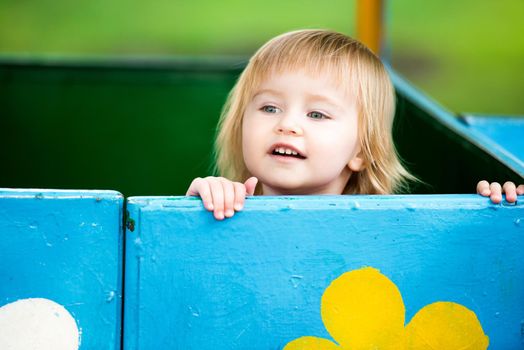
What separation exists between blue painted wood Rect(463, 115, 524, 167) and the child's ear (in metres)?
0.33

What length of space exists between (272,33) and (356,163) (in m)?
4.33

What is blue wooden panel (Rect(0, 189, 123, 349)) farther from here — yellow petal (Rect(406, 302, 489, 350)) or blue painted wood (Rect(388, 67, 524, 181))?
blue painted wood (Rect(388, 67, 524, 181))

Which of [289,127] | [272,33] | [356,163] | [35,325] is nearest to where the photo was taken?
[35,325]

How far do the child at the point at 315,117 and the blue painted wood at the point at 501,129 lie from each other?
11.5 inches

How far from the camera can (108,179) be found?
206cm

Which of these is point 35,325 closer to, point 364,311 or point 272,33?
point 364,311

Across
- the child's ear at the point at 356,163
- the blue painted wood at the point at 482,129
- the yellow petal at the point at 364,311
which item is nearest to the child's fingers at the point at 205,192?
the yellow petal at the point at 364,311

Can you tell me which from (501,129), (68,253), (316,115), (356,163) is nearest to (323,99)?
(316,115)

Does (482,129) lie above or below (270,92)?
below

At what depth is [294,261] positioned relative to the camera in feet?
2.72

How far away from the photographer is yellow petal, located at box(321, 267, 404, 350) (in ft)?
2.76

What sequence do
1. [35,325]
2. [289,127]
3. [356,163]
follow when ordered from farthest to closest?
[356,163] → [289,127] → [35,325]

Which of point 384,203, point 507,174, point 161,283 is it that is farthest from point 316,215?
point 507,174

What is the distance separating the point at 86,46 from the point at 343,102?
14.9 feet
